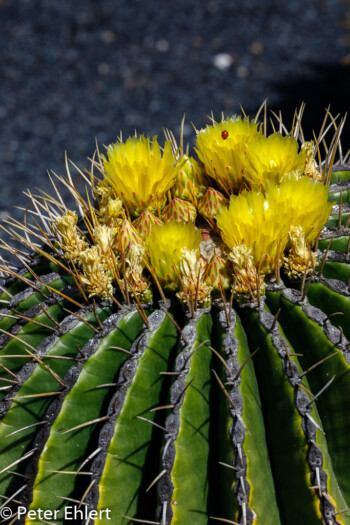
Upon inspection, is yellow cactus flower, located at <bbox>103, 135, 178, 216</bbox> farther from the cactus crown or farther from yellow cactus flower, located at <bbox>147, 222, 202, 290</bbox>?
yellow cactus flower, located at <bbox>147, 222, 202, 290</bbox>

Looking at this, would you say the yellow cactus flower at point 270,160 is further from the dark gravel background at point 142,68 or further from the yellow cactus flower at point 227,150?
the dark gravel background at point 142,68

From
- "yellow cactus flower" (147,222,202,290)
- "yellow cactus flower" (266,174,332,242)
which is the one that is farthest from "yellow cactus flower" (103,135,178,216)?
"yellow cactus flower" (266,174,332,242)

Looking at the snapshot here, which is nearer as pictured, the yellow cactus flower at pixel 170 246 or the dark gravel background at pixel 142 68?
the yellow cactus flower at pixel 170 246

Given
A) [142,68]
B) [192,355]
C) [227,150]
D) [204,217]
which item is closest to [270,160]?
[227,150]

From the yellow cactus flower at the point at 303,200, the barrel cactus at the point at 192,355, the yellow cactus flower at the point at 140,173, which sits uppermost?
the yellow cactus flower at the point at 140,173

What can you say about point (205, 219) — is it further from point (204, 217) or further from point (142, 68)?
point (142, 68)

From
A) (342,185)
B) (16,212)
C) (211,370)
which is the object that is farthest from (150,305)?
(16,212)

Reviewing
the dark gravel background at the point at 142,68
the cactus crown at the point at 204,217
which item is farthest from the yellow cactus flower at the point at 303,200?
the dark gravel background at the point at 142,68
